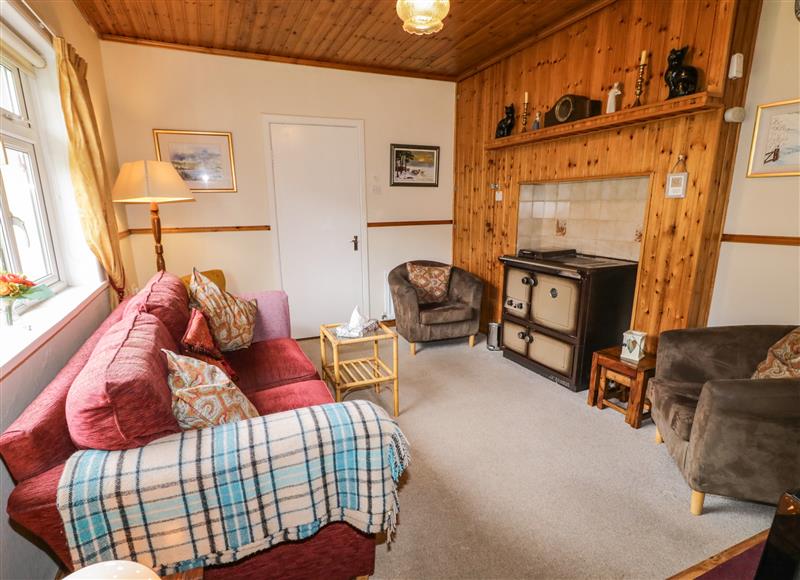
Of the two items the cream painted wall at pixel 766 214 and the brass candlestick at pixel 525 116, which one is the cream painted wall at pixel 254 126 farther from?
the cream painted wall at pixel 766 214

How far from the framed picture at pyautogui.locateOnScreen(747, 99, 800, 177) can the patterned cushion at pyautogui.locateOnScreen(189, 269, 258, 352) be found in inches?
121

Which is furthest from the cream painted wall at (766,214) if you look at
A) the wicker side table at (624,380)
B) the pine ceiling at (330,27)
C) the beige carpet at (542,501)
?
the pine ceiling at (330,27)

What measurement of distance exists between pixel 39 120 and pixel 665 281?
12.5ft

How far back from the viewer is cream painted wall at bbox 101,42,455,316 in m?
3.40

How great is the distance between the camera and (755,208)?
89.8 inches

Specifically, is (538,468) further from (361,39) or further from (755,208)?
(361,39)

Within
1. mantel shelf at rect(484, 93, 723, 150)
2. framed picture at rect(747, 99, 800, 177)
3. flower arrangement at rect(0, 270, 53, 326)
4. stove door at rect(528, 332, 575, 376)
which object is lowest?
stove door at rect(528, 332, 575, 376)

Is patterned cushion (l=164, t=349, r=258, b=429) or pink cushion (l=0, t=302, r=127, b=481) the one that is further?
patterned cushion (l=164, t=349, r=258, b=429)

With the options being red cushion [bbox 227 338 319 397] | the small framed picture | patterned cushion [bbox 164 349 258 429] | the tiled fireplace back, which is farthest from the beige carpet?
the small framed picture

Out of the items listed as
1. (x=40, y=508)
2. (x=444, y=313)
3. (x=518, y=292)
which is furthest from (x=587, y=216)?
(x=40, y=508)

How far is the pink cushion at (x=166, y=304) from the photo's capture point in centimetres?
186

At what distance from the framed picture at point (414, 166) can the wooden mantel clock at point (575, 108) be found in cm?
160

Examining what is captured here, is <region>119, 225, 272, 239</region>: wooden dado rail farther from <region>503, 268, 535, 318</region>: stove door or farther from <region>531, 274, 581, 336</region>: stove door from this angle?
<region>531, 274, 581, 336</region>: stove door

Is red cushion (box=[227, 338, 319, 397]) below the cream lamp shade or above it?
below
